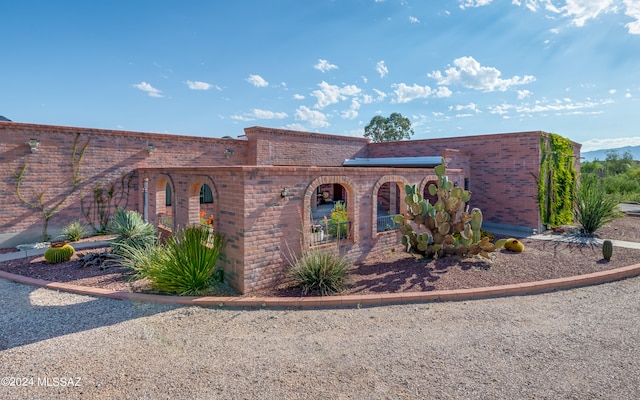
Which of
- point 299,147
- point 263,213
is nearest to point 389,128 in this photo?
point 299,147

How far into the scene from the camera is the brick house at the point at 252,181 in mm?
6566

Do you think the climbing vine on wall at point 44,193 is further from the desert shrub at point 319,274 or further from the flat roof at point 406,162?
the flat roof at point 406,162

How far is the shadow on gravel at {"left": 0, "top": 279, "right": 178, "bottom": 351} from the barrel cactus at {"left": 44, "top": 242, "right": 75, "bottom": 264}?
5.66 ft

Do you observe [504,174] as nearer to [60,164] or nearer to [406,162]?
[406,162]

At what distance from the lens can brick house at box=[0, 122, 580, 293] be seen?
6.57 m

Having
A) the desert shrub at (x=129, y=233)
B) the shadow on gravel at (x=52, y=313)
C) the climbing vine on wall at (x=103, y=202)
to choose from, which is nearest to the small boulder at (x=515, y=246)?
the shadow on gravel at (x=52, y=313)

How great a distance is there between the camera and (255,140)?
48.7 ft

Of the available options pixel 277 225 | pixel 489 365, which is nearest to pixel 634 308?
pixel 489 365

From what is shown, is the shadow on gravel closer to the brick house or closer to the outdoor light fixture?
the brick house

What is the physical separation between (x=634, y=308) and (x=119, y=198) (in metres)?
14.9

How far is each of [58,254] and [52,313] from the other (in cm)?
366

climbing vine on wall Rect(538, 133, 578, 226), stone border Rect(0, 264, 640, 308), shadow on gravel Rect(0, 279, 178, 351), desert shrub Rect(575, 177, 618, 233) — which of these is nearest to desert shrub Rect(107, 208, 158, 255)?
stone border Rect(0, 264, 640, 308)

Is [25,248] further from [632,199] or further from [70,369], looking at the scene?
[632,199]

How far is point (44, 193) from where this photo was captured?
10.6 m
